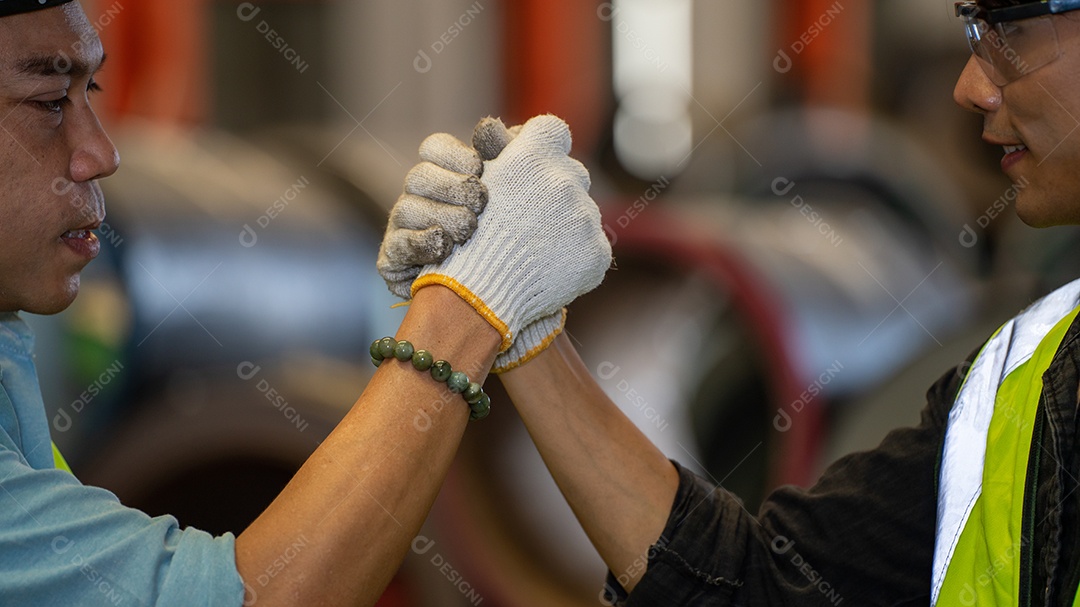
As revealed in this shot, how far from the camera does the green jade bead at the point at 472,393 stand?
1.20m

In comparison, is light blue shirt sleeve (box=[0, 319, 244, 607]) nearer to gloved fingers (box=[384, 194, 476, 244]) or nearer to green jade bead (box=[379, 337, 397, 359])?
green jade bead (box=[379, 337, 397, 359])

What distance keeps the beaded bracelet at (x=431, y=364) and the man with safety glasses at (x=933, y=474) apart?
0.11m

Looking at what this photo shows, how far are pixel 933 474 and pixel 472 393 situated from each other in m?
0.64

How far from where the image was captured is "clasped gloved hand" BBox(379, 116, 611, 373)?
128 centimetres

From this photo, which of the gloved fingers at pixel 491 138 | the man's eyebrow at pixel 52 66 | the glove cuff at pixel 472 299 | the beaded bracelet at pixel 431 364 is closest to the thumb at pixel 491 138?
the gloved fingers at pixel 491 138

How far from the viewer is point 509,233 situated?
131 centimetres

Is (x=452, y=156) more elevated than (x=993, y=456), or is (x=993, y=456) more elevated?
(x=452, y=156)

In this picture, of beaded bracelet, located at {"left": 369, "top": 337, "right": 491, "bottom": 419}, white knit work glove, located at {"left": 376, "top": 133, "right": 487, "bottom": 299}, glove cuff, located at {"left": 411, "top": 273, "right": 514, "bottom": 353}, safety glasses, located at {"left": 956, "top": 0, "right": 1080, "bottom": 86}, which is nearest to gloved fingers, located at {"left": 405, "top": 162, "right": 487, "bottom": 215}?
white knit work glove, located at {"left": 376, "top": 133, "right": 487, "bottom": 299}

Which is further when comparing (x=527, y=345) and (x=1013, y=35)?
(x=527, y=345)

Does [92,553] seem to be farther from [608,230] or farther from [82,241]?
[608,230]

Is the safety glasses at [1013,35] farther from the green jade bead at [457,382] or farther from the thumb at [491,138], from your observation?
the green jade bead at [457,382]

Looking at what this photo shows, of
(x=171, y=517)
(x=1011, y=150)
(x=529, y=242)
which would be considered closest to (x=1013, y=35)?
(x=1011, y=150)

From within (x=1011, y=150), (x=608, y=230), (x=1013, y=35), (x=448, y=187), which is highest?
(x=1013, y=35)

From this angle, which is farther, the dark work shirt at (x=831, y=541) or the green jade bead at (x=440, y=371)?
the dark work shirt at (x=831, y=541)
